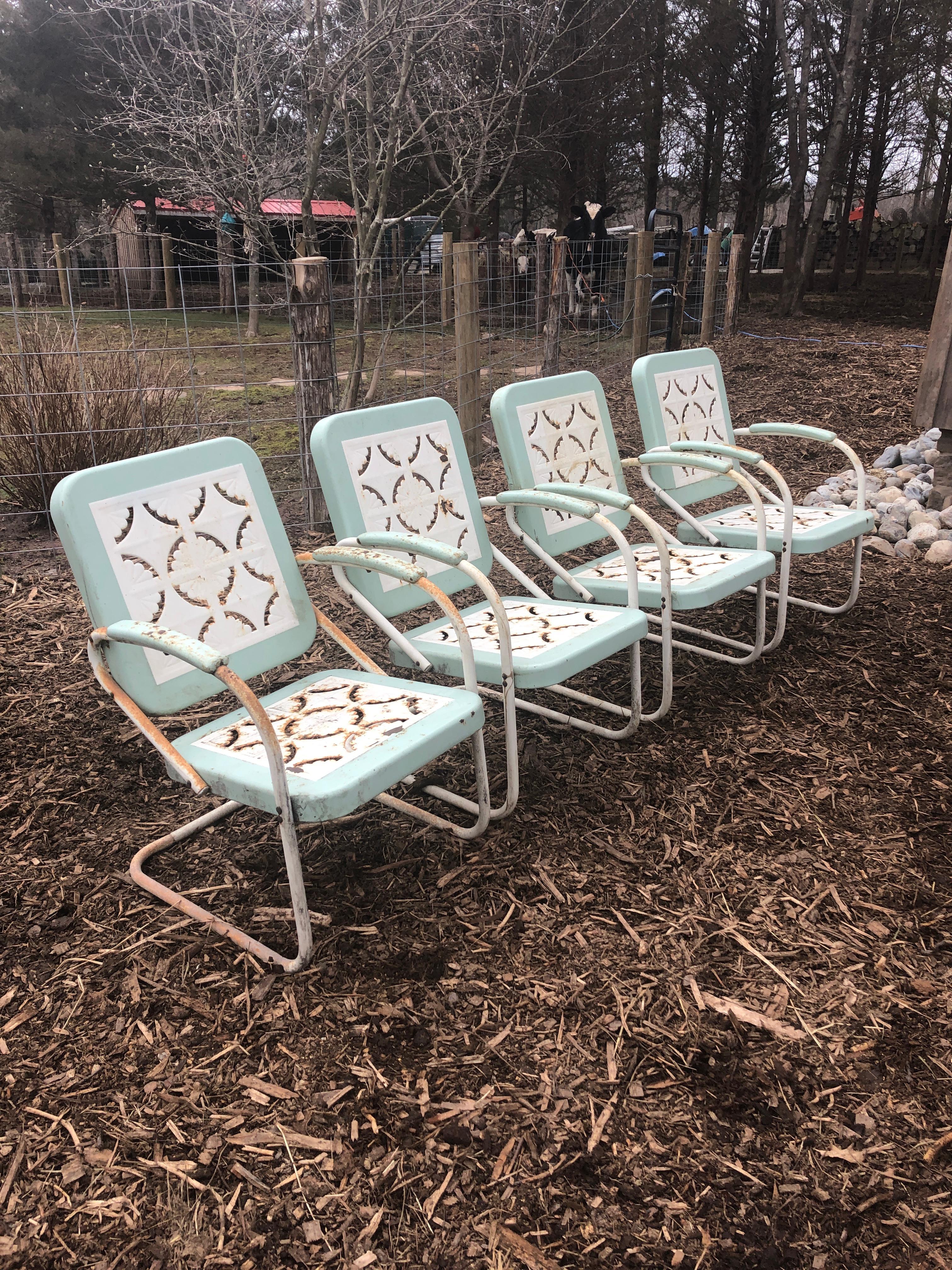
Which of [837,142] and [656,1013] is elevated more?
[837,142]

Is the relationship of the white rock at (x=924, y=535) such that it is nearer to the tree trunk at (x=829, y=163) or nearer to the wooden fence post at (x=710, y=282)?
the wooden fence post at (x=710, y=282)

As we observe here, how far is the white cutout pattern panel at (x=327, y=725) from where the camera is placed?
203 cm

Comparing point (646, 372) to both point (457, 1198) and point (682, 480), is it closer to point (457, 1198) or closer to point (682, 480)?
point (682, 480)

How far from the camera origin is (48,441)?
4.73 metres

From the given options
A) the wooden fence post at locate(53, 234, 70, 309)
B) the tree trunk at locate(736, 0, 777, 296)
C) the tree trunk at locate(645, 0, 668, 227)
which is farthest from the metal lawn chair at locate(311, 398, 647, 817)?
the tree trunk at locate(645, 0, 668, 227)

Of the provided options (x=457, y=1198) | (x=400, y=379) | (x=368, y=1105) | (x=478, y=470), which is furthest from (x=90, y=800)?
(x=400, y=379)

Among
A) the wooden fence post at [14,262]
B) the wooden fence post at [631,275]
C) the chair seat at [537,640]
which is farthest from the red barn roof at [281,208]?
the chair seat at [537,640]

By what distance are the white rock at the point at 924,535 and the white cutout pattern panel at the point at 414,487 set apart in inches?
110

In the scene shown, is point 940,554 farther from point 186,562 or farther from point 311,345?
point 186,562

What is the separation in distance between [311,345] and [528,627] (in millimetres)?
2306

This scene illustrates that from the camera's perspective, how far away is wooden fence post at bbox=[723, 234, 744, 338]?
9953 millimetres

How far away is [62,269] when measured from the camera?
4672 mm

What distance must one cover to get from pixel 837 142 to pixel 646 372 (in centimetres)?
1128

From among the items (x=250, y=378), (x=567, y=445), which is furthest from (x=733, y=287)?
(x=567, y=445)
